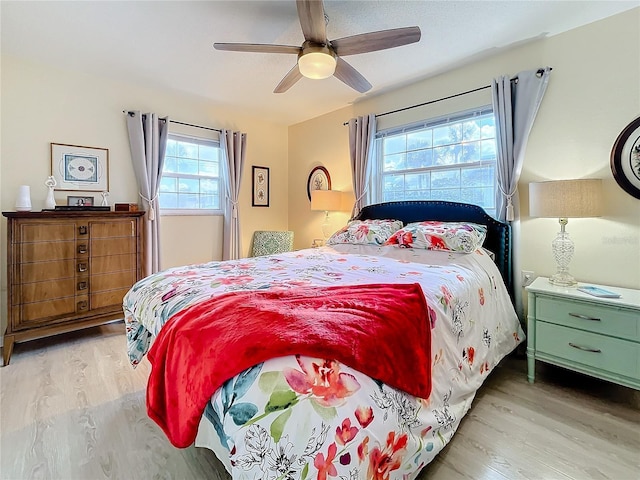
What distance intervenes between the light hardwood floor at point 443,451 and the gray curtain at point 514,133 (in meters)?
0.81

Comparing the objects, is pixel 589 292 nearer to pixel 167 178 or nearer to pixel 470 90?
pixel 470 90

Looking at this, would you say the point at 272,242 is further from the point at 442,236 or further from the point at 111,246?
the point at 442,236

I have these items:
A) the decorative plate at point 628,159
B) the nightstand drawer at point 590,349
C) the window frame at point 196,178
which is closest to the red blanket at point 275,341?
the nightstand drawer at point 590,349

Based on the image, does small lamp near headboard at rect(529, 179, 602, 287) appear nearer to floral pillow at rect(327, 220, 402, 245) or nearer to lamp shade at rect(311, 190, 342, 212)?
floral pillow at rect(327, 220, 402, 245)

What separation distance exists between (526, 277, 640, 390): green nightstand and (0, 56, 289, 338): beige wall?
3.50 metres

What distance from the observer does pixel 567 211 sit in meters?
2.08

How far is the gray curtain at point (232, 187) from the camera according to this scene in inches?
162

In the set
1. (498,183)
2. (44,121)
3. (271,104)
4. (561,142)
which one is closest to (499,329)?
(498,183)

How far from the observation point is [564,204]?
2.09m

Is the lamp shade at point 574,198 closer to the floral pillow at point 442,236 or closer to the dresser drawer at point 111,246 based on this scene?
the floral pillow at point 442,236

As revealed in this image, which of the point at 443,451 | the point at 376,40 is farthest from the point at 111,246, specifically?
the point at 443,451

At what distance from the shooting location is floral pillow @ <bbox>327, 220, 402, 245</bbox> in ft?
9.71

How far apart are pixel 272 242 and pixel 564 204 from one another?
325 cm

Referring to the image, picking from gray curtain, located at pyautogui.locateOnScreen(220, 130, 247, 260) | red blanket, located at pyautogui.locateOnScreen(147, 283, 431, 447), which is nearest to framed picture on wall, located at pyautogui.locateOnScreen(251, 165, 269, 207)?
gray curtain, located at pyautogui.locateOnScreen(220, 130, 247, 260)
